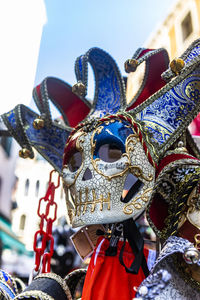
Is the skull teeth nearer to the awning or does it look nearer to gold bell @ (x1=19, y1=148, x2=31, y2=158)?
gold bell @ (x1=19, y1=148, x2=31, y2=158)

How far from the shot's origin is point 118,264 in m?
0.89

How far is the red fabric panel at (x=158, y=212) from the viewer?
94 centimetres

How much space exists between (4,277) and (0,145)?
1.83 m

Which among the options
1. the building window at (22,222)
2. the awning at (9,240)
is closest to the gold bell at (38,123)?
the awning at (9,240)

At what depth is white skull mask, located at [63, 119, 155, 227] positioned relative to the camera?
85 centimetres

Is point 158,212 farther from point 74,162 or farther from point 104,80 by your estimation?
point 104,80

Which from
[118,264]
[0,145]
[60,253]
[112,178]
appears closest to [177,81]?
[112,178]

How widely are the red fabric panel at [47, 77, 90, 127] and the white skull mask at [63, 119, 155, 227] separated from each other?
18.9 inches

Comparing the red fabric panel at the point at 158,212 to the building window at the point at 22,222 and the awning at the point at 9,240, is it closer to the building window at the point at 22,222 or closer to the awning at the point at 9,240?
the awning at the point at 9,240

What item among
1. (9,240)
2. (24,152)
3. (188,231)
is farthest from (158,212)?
(9,240)

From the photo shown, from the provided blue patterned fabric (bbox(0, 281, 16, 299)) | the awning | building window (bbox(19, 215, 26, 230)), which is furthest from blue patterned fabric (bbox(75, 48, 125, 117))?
building window (bbox(19, 215, 26, 230))

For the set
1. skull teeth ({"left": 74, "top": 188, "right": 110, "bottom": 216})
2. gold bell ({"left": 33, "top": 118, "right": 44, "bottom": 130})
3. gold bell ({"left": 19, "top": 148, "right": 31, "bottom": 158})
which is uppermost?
gold bell ({"left": 33, "top": 118, "right": 44, "bottom": 130})

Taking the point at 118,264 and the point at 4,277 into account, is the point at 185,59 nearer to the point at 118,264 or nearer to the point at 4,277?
the point at 118,264

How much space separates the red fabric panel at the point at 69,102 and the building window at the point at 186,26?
5150mm
